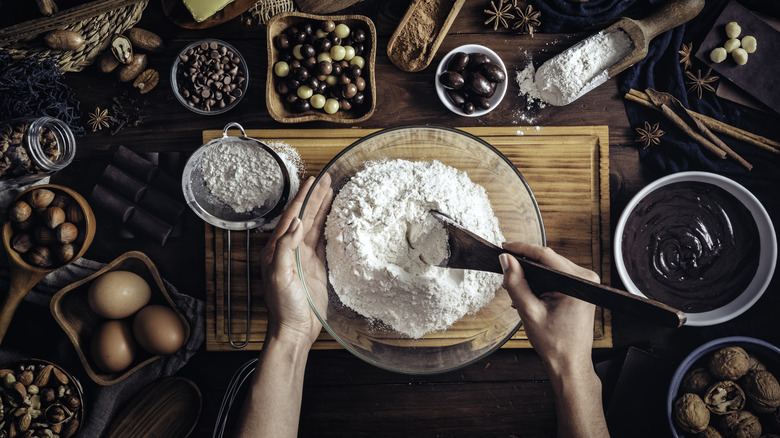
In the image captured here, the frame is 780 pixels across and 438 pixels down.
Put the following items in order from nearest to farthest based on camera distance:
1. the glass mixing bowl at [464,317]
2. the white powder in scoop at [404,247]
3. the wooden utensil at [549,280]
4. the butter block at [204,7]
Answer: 1. the wooden utensil at [549,280]
2. the white powder in scoop at [404,247]
3. the glass mixing bowl at [464,317]
4. the butter block at [204,7]

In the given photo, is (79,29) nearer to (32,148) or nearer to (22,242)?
(32,148)

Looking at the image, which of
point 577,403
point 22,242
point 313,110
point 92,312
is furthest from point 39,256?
point 577,403

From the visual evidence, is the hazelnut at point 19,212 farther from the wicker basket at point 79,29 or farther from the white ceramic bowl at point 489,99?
the white ceramic bowl at point 489,99

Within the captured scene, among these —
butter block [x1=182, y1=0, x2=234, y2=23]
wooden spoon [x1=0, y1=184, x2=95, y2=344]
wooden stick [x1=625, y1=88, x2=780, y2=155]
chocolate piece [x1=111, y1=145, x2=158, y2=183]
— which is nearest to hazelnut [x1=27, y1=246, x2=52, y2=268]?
wooden spoon [x1=0, y1=184, x2=95, y2=344]

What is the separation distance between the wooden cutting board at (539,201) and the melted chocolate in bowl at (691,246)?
4.5 inches

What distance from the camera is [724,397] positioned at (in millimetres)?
1438

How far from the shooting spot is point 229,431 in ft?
5.09

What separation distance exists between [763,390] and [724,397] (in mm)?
110

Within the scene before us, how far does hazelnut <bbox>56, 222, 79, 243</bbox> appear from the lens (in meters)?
1.40

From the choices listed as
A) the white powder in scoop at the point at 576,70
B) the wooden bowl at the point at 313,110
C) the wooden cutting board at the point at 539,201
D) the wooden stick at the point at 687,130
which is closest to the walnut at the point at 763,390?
the wooden cutting board at the point at 539,201

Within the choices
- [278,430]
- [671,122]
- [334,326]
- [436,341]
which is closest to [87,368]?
[278,430]

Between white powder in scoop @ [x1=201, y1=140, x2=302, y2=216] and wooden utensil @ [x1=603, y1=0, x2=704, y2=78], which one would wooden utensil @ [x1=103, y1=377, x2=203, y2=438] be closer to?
white powder in scoop @ [x1=201, y1=140, x2=302, y2=216]

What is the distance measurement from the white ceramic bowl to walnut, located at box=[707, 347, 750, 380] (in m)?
1.04

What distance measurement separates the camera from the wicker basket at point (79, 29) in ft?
4.56
